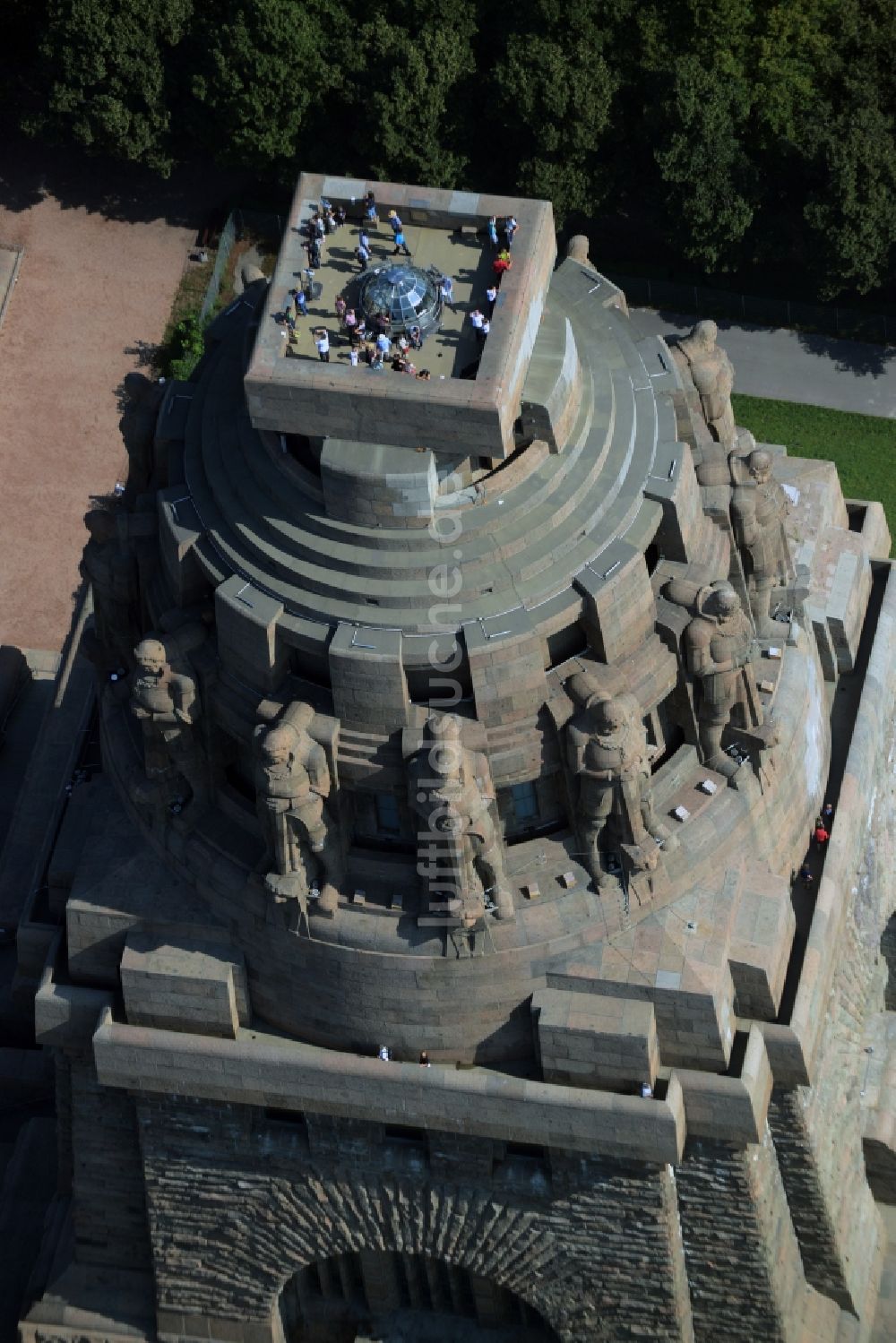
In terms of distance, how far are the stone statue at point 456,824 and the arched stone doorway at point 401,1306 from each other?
12.7 metres

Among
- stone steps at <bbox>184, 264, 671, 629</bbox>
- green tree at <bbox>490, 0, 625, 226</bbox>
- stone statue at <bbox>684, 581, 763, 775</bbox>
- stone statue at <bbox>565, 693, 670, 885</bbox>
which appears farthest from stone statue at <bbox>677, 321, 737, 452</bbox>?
green tree at <bbox>490, 0, 625, 226</bbox>

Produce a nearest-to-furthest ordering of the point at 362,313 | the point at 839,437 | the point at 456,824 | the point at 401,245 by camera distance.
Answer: the point at 456,824, the point at 362,313, the point at 401,245, the point at 839,437

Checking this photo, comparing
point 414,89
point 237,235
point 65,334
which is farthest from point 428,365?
point 237,235

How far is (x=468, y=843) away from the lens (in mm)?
56531

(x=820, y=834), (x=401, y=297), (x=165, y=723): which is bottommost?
(x=165, y=723)

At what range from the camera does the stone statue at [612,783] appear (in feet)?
183

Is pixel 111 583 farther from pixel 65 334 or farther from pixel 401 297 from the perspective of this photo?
pixel 65 334

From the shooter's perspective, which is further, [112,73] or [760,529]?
[112,73]

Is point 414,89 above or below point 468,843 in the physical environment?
above

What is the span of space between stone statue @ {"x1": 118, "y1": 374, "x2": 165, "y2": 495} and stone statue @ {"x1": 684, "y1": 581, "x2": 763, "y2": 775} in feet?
41.9

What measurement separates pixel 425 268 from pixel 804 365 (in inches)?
1507

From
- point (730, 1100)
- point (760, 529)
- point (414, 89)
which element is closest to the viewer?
point (730, 1100)

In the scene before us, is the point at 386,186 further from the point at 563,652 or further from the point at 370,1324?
the point at 370,1324

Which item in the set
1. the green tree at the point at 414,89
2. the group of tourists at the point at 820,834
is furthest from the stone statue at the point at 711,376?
the green tree at the point at 414,89
